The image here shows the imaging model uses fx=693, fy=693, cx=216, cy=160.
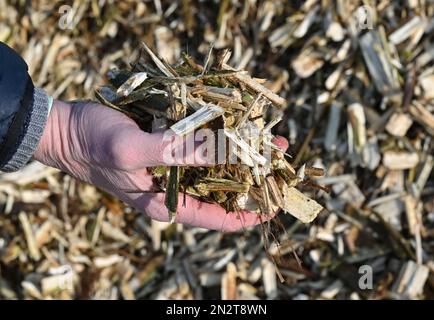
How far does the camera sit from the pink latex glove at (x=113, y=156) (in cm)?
157

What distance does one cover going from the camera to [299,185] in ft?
7.34

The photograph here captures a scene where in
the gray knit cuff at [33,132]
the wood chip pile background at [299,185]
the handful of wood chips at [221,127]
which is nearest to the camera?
the handful of wood chips at [221,127]

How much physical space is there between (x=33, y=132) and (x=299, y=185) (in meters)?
0.89

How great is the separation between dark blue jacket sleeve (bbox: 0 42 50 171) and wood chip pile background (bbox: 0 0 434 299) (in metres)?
0.82

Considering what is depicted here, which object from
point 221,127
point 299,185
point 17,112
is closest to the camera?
point 221,127

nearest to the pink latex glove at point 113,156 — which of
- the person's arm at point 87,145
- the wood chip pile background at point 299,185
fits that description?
the person's arm at point 87,145

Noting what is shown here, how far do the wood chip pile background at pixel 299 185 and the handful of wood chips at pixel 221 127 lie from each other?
642 millimetres

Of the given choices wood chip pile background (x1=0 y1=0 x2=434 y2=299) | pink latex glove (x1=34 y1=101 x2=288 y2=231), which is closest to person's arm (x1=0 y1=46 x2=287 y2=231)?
pink latex glove (x1=34 y1=101 x2=288 y2=231)

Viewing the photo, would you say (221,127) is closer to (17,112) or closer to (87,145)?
(87,145)

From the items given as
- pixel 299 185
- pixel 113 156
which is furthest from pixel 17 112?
pixel 299 185

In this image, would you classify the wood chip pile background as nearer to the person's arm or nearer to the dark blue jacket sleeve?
the person's arm

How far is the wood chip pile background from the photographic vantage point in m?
2.37

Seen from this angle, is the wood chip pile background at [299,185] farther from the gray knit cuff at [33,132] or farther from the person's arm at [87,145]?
the gray knit cuff at [33,132]
